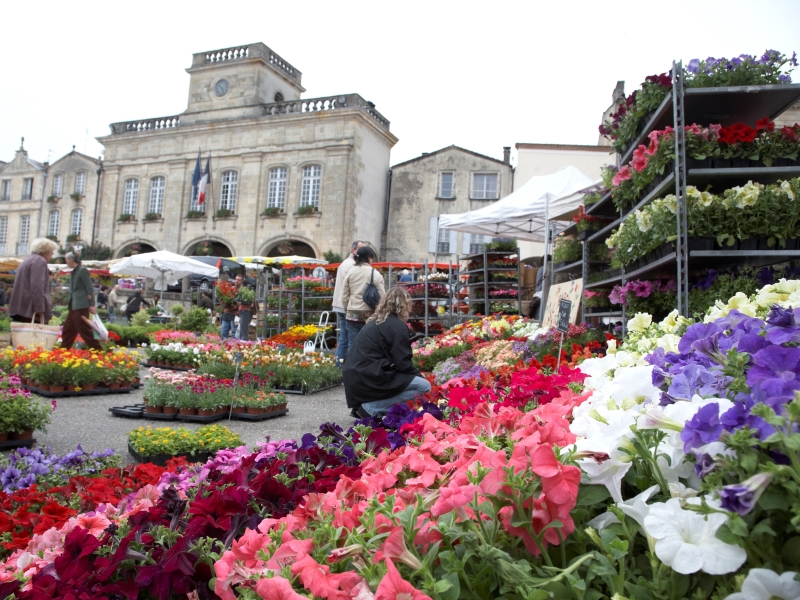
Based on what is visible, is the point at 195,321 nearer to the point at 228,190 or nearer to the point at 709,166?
the point at 228,190

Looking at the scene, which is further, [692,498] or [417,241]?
[417,241]

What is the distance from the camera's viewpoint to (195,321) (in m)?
17.8

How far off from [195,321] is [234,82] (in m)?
17.4

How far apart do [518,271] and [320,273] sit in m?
6.55

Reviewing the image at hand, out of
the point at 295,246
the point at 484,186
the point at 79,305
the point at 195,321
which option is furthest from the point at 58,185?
the point at 79,305

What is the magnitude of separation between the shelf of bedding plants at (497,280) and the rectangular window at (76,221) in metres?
30.1

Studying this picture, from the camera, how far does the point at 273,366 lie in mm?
9148

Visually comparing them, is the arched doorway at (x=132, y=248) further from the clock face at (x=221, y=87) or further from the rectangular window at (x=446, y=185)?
the rectangular window at (x=446, y=185)

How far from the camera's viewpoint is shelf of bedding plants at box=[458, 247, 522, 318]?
41.9 feet

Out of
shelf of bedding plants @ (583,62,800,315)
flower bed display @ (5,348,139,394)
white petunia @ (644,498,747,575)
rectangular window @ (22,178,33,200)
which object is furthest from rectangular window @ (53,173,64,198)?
white petunia @ (644,498,747,575)

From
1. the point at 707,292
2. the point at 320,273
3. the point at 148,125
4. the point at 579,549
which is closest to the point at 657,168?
the point at 707,292

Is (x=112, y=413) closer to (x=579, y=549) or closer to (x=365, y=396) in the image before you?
(x=365, y=396)

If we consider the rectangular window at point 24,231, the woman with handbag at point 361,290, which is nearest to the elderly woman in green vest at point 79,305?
the woman with handbag at point 361,290

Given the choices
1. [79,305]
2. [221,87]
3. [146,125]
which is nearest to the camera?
[79,305]
